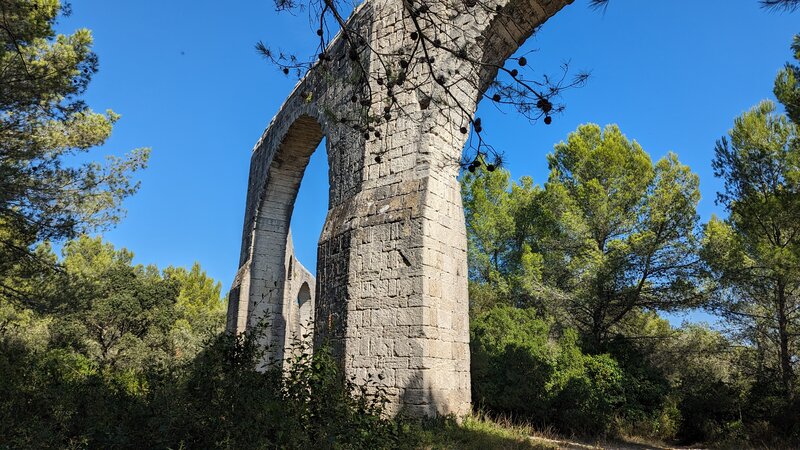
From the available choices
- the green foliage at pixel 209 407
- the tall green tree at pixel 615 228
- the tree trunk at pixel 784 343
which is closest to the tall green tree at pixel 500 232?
the tall green tree at pixel 615 228

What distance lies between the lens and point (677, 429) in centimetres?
1008

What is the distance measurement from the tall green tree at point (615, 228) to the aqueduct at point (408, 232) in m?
6.46

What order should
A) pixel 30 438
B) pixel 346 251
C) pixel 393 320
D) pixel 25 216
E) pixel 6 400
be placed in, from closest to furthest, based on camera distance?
pixel 30 438
pixel 6 400
pixel 393 320
pixel 346 251
pixel 25 216

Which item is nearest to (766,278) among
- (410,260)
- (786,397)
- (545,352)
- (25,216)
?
(786,397)

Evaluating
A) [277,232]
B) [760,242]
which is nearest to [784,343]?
[760,242]

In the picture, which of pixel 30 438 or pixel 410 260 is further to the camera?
pixel 410 260

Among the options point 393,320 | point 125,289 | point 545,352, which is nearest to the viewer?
point 393,320

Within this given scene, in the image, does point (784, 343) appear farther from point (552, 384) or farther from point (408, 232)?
point (408, 232)

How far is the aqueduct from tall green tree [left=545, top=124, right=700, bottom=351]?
6.46 m

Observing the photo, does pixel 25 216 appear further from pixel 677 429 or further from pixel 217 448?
pixel 677 429

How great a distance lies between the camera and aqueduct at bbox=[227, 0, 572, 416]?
572cm

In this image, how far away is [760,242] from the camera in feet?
31.8

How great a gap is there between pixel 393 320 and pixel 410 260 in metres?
0.71

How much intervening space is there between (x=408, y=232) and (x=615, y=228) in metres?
9.47
